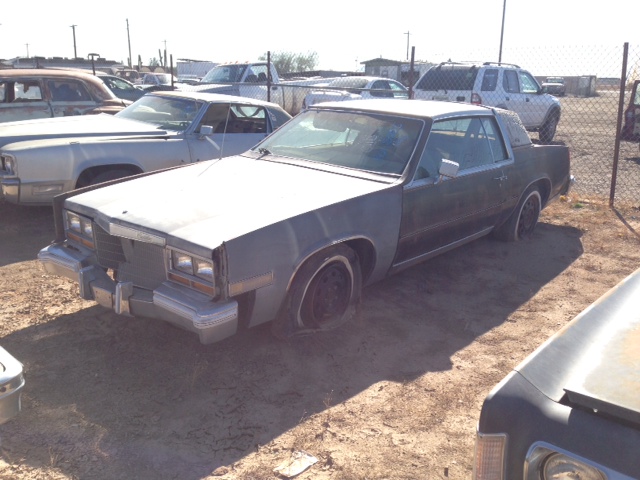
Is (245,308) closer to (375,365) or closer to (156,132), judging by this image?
(375,365)

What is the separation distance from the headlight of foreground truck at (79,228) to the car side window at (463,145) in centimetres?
235

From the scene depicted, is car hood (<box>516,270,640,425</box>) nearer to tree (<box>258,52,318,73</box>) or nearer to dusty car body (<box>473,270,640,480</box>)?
dusty car body (<box>473,270,640,480</box>)

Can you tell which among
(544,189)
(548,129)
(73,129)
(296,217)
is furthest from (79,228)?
(548,129)

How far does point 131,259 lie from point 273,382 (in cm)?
116

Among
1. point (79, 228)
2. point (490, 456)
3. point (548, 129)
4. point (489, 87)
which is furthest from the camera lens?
point (548, 129)

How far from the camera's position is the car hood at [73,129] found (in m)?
6.49

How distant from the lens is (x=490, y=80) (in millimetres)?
13266

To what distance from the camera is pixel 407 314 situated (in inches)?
184

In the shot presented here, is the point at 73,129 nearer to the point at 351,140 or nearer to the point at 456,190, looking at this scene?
the point at 351,140

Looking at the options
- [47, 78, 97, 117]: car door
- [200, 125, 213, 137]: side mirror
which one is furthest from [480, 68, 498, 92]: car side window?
[200, 125, 213, 137]: side mirror

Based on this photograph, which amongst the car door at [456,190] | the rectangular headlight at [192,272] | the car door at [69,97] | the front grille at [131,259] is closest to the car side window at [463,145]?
the car door at [456,190]

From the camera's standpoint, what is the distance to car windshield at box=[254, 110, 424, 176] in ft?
15.5

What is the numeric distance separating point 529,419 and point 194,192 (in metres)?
2.97

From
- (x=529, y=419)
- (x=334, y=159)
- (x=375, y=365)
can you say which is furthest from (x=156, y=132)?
(x=529, y=419)
